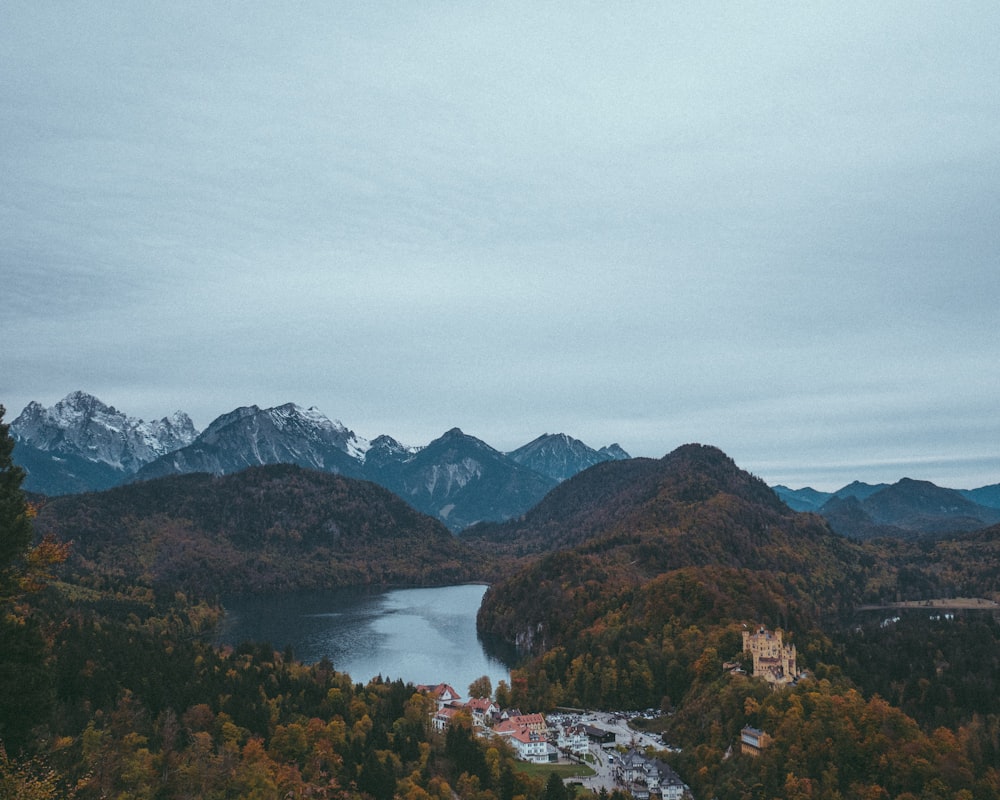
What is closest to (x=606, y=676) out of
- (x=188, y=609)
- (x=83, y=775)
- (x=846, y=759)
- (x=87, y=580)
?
(x=846, y=759)

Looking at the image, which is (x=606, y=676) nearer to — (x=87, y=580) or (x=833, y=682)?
(x=833, y=682)

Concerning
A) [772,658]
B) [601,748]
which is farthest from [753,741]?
[772,658]

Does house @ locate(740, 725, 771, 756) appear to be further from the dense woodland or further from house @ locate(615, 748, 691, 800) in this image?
house @ locate(615, 748, 691, 800)

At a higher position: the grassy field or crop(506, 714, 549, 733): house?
crop(506, 714, 549, 733): house

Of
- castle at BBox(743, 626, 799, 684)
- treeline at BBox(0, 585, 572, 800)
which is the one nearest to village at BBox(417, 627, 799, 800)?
castle at BBox(743, 626, 799, 684)

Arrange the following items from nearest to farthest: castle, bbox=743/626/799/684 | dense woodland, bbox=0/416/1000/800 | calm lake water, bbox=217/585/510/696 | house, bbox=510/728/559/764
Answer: dense woodland, bbox=0/416/1000/800 < house, bbox=510/728/559/764 < castle, bbox=743/626/799/684 < calm lake water, bbox=217/585/510/696

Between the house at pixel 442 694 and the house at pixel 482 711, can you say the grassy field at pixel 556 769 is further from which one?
the house at pixel 442 694

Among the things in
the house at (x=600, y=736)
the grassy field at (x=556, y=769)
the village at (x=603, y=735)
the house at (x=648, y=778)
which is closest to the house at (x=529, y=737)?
the village at (x=603, y=735)

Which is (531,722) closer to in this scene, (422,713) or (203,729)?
(422,713)
